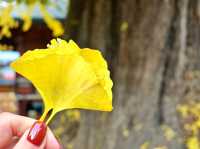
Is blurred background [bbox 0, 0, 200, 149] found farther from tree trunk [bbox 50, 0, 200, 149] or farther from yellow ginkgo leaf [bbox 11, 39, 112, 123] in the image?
yellow ginkgo leaf [bbox 11, 39, 112, 123]

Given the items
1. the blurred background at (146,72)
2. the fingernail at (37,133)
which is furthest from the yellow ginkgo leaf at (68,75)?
the blurred background at (146,72)

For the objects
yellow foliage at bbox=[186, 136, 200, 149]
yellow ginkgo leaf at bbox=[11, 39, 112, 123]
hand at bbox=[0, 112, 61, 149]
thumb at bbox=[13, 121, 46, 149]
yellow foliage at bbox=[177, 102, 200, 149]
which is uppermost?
yellow ginkgo leaf at bbox=[11, 39, 112, 123]

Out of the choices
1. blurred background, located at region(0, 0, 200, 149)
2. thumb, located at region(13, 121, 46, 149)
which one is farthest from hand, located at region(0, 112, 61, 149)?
blurred background, located at region(0, 0, 200, 149)

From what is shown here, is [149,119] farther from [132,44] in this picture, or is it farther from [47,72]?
[47,72]

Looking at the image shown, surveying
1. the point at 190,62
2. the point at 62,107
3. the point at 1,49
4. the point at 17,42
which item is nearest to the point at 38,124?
the point at 62,107

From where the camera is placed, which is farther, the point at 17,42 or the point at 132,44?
the point at 17,42

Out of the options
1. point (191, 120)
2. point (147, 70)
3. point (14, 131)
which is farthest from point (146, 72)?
point (14, 131)
